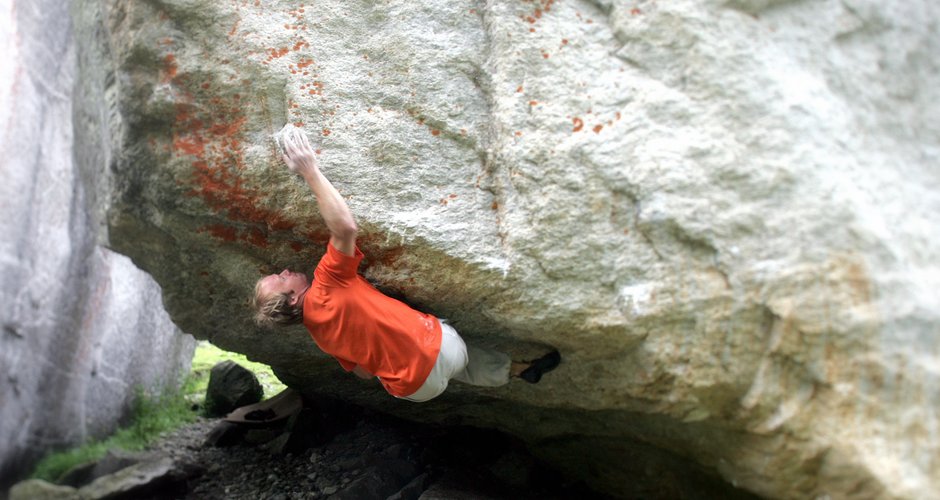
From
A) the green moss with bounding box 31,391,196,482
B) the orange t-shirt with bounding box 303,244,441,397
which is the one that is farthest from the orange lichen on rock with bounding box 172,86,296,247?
the green moss with bounding box 31,391,196,482

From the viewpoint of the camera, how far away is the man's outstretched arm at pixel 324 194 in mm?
3014

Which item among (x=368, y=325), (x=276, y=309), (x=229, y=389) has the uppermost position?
(x=276, y=309)

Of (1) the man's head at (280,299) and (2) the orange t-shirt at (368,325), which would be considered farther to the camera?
(1) the man's head at (280,299)

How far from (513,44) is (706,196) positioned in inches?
43.5

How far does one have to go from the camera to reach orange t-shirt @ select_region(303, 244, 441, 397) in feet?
10.3

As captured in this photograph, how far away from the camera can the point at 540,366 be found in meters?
3.41

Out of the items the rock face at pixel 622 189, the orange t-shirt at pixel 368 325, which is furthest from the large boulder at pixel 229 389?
the orange t-shirt at pixel 368 325

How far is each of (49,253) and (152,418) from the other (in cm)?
166

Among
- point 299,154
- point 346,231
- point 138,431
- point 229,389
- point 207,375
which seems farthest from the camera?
point 207,375

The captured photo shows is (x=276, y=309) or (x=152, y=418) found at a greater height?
(x=276, y=309)

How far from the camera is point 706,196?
2.79 metres

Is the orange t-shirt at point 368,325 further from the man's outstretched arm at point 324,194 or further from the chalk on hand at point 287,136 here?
the chalk on hand at point 287,136

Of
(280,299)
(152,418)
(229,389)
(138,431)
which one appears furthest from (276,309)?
(229,389)

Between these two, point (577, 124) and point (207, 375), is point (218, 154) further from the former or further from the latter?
point (207, 375)
